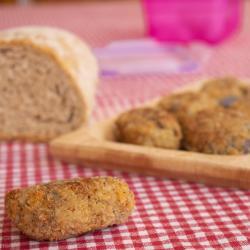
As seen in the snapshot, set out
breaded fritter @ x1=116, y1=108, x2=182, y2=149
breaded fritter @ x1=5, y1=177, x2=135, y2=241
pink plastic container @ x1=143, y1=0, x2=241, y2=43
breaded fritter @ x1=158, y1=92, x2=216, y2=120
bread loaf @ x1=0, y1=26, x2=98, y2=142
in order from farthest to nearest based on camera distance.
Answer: pink plastic container @ x1=143, y1=0, x2=241, y2=43 < bread loaf @ x1=0, y1=26, x2=98, y2=142 < breaded fritter @ x1=158, y1=92, x2=216, y2=120 < breaded fritter @ x1=116, y1=108, x2=182, y2=149 < breaded fritter @ x1=5, y1=177, x2=135, y2=241

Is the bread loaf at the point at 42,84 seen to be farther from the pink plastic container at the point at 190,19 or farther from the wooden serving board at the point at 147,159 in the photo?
the pink plastic container at the point at 190,19

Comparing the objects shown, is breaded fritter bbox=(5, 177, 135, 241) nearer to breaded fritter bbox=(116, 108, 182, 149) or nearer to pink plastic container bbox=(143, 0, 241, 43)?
breaded fritter bbox=(116, 108, 182, 149)

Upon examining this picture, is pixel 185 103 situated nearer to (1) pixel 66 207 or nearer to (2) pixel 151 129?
(2) pixel 151 129

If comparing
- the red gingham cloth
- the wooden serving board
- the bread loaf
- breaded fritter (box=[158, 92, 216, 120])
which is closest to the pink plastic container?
the red gingham cloth

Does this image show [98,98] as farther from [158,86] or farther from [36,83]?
[36,83]

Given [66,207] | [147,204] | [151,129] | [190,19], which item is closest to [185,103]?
[151,129]

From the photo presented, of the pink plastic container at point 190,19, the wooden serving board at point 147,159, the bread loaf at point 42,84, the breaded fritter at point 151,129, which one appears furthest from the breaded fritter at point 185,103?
the pink plastic container at point 190,19

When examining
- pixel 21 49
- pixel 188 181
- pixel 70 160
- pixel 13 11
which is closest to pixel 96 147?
pixel 70 160
